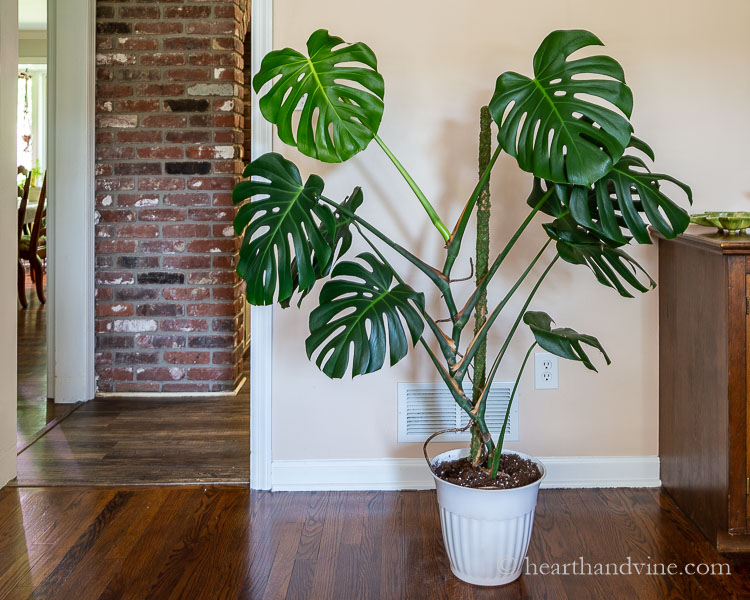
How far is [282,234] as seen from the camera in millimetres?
1955

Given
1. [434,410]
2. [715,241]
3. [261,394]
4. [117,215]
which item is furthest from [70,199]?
[715,241]

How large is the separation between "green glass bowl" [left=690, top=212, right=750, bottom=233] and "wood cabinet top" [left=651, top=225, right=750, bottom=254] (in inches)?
1.0

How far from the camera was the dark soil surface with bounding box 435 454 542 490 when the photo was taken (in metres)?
2.04

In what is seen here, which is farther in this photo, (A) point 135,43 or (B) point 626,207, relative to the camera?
(A) point 135,43

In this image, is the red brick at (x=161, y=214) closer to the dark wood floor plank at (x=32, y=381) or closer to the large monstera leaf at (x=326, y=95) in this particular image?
the dark wood floor plank at (x=32, y=381)

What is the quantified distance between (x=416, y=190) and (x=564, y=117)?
0.47 m

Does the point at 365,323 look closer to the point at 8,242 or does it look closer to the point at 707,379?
the point at 707,379

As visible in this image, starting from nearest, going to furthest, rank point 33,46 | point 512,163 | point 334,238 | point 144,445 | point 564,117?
1. point 564,117
2. point 334,238
3. point 512,163
4. point 144,445
5. point 33,46

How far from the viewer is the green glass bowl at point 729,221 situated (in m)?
2.26

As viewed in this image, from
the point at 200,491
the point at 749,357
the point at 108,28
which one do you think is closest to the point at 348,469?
the point at 200,491

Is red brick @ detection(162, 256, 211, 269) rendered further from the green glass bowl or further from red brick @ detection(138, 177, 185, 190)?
the green glass bowl

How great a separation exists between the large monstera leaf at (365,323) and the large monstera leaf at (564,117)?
438 mm

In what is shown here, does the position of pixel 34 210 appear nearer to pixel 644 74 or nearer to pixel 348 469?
pixel 348 469

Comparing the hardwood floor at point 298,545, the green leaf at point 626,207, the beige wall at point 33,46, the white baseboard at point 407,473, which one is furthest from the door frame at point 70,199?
the beige wall at point 33,46
